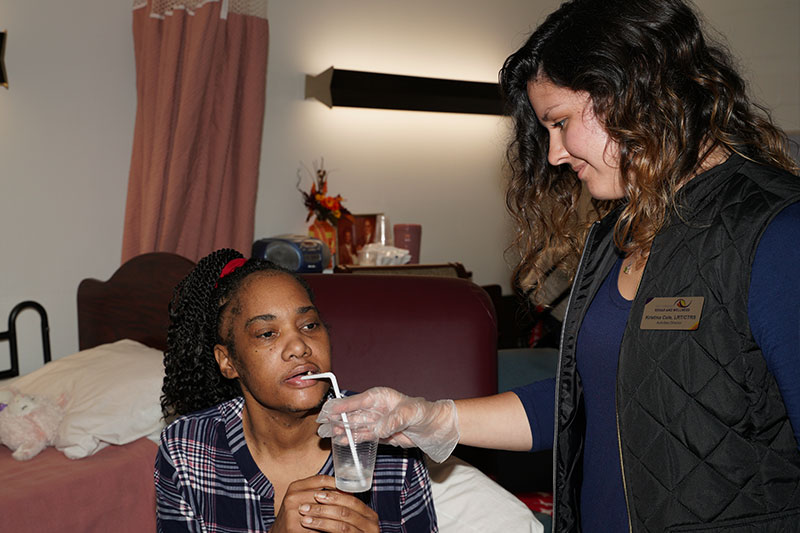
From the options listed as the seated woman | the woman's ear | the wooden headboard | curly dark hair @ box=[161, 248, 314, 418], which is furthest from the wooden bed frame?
the woman's ear

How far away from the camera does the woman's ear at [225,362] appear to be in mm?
1568

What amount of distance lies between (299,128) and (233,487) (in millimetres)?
2550

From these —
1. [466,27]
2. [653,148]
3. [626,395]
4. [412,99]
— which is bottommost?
[626,395]

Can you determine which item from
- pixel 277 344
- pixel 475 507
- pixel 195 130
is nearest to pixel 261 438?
pixel 277 344

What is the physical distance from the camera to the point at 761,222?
926 mm

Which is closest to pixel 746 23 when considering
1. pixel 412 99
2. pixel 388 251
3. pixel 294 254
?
pixel 412 99

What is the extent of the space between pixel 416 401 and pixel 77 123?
95.6 inches

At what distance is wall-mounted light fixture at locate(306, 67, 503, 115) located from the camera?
11.7ft

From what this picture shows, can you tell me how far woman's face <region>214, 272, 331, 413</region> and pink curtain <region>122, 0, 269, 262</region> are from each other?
1.58 metres

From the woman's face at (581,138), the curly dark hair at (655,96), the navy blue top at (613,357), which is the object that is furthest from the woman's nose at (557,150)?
the navy blue top at (613,357)

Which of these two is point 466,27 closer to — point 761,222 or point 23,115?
point 23,115

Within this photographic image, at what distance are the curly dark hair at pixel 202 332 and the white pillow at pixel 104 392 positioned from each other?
54cm

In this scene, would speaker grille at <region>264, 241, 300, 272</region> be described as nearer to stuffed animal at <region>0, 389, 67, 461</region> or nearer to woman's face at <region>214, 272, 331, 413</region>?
stuffed animal at <region>0, 389, 67, 461</region>

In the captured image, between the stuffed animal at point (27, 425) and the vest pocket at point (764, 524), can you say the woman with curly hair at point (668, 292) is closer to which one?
the vest pocket at point (764, 524)
